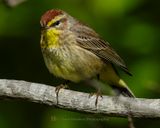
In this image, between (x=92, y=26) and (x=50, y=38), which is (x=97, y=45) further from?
(x=50, y=38)

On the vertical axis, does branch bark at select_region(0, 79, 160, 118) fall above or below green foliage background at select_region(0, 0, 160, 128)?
below

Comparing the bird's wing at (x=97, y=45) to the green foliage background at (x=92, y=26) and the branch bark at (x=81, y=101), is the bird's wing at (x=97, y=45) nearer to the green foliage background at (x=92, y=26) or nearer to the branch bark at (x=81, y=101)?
the green foliage background at (x=92, y=26)

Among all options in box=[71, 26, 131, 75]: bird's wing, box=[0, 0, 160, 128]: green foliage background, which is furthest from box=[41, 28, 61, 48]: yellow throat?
box=[0, 0, 160, 128]: green foliage background

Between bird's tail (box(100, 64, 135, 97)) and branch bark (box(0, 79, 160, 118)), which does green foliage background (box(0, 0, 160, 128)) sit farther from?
branch bark (box(0, 79, 160, 118))

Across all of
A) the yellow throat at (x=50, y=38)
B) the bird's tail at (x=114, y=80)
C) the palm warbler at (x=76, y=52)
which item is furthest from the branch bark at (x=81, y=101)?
the bird's tail at (x=114, y=80)

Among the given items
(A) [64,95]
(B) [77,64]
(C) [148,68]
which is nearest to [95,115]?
(A) [64,95]

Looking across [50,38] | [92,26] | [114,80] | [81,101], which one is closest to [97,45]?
[92,26]
